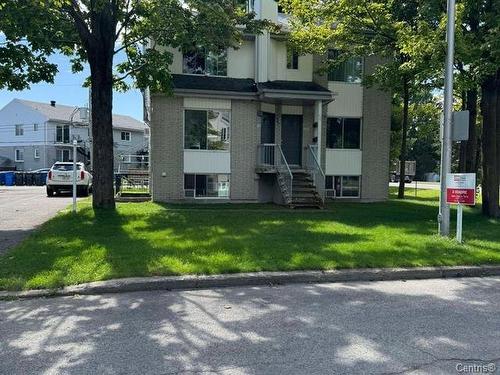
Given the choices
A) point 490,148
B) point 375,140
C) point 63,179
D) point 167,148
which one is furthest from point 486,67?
point 63,179

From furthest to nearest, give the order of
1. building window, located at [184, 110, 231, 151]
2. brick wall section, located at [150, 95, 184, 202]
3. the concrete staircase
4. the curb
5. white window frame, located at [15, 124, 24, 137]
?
white window frame, located at [15, 124, 24, 137] < building window, located at [184, 110, 231, 151] < brick wall section, located at [150, 95, 184, 202] < the concrete staircase < the curb

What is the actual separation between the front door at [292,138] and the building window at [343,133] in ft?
4.38

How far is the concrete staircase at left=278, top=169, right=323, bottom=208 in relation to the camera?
56.9 feet

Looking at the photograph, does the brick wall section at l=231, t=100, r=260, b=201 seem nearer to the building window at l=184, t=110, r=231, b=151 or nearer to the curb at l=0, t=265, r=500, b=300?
the building window at l=184, t=110, r=231, b=151

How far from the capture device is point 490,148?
601 inches

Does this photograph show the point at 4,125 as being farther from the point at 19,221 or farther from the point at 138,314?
the point at 138,314

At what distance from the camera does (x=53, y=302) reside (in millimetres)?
6172

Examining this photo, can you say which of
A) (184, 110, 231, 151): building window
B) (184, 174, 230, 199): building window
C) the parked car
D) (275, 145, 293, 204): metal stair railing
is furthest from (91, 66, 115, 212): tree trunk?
the parked car

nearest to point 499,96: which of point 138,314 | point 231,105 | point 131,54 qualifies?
point 231,105

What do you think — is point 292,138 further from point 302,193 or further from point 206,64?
point 206,64

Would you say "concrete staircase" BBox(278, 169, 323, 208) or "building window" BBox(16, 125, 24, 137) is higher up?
"building window" BBox(16, 125, 24, 137)

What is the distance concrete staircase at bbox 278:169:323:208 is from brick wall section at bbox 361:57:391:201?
12.9 ft

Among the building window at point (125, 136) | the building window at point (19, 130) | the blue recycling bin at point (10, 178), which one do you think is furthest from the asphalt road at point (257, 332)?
the building window at point (125, 136)

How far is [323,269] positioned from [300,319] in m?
2.26
